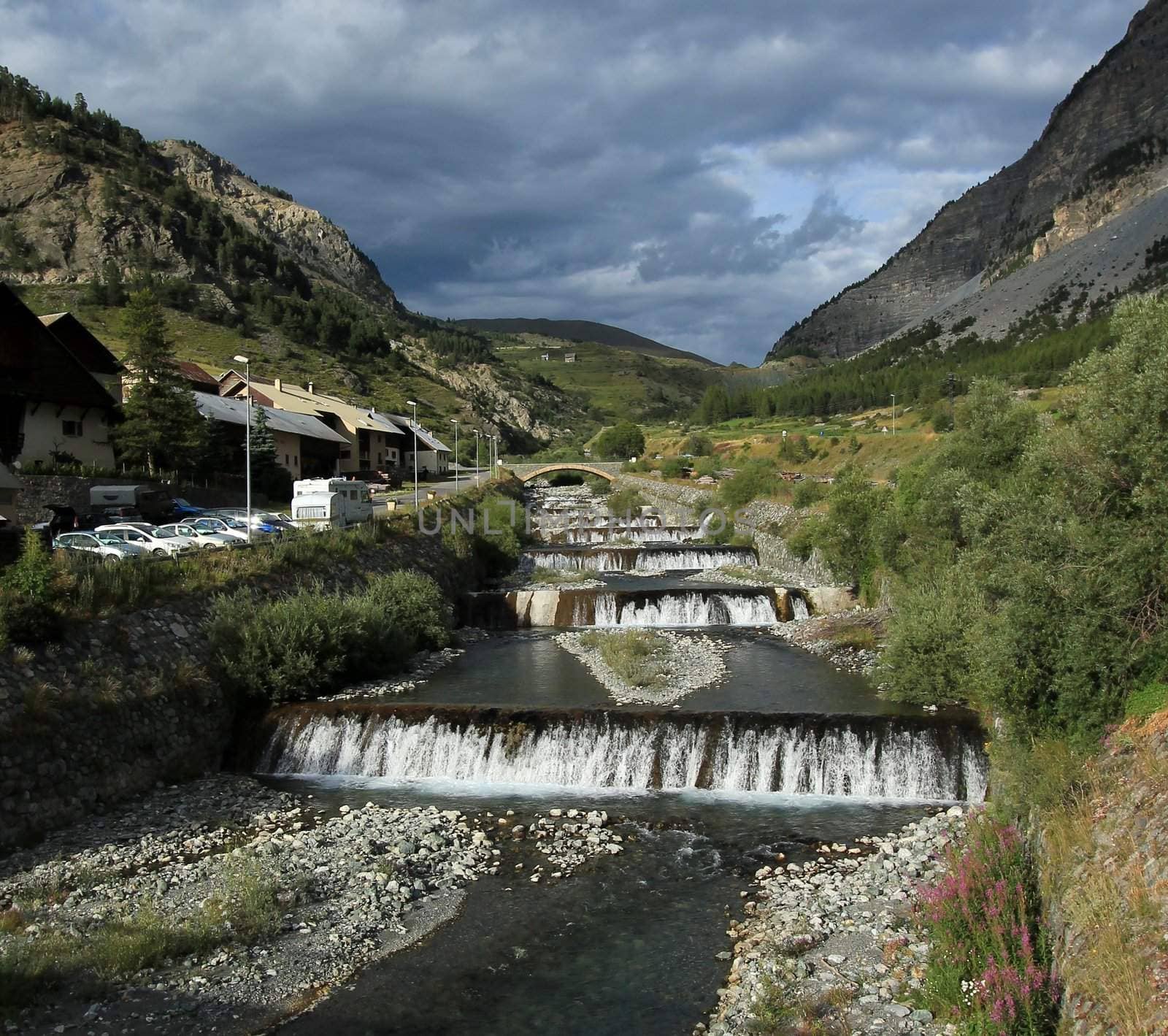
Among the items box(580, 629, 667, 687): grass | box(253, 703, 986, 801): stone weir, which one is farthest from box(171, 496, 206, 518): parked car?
box(253, 703, 986, 801): stone weir

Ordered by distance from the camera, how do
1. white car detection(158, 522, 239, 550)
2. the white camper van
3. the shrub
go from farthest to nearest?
the white camper van
white car detection(158, 522, 239, 550)
the shrub

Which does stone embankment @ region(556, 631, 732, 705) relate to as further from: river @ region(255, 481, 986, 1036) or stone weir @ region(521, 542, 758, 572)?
stone weir @ region(521, 542, 758, 572)

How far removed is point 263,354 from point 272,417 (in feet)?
199

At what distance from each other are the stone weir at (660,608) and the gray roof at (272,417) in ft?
94.4

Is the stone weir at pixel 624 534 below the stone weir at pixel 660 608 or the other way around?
the other way around

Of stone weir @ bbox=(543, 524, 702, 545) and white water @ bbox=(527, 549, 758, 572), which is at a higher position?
stone weir @ bbox=(543, 524, 702, 545)

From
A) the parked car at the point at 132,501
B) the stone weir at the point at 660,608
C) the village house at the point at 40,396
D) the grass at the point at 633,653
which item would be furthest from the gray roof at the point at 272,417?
the grass at the point at 633,653

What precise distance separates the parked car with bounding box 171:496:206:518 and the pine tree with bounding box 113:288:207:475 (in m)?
4.69

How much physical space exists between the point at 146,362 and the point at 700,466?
61.0 metres

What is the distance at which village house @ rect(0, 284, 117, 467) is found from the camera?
42.8 m

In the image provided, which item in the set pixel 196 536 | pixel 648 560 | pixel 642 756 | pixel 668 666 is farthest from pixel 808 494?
pixel 642 756

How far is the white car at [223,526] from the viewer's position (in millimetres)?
35800

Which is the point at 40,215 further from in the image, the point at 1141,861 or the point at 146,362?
the point at 1141,861

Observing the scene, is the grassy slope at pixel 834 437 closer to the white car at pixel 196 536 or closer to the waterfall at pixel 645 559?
the waterfall at pixel 645 559
